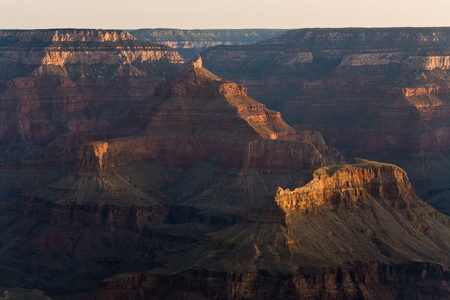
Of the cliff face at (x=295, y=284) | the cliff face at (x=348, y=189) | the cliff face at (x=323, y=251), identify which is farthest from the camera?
the cliff face at (x=348, y=189)

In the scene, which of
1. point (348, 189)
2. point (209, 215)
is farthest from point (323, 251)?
point (209, 215)

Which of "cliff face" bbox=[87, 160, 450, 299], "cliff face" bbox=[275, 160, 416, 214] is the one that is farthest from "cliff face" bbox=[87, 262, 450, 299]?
"cliff face" bbox=[275, 160, 416, 214]

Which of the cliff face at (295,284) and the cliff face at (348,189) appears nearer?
the cliff face at (295,284)

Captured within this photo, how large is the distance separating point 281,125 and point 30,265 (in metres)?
42.5

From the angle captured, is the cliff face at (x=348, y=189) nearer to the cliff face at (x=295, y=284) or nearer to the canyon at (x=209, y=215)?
the canyon at (x=209, y=215)

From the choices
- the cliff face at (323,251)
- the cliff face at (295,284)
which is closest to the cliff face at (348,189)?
the cliff face at (323,251)

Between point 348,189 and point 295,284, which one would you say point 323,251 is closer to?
point 295,284

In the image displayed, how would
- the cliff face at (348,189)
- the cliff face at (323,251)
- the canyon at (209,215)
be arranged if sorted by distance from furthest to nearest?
the cliff face at (348,189), the canyon at (209,215), the cliff face at (323,251)

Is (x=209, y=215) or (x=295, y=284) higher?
(x=209, y=215)

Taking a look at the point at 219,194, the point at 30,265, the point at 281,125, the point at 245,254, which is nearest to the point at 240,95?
the point at 281,125

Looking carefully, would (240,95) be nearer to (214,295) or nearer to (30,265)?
(30,265)

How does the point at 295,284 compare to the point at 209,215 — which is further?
the point at 209,215

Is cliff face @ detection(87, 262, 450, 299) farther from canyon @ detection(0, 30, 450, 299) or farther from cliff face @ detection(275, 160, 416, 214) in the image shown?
cliff face @ detection(275, 160, 416, 214)

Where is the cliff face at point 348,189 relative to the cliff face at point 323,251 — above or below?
above
